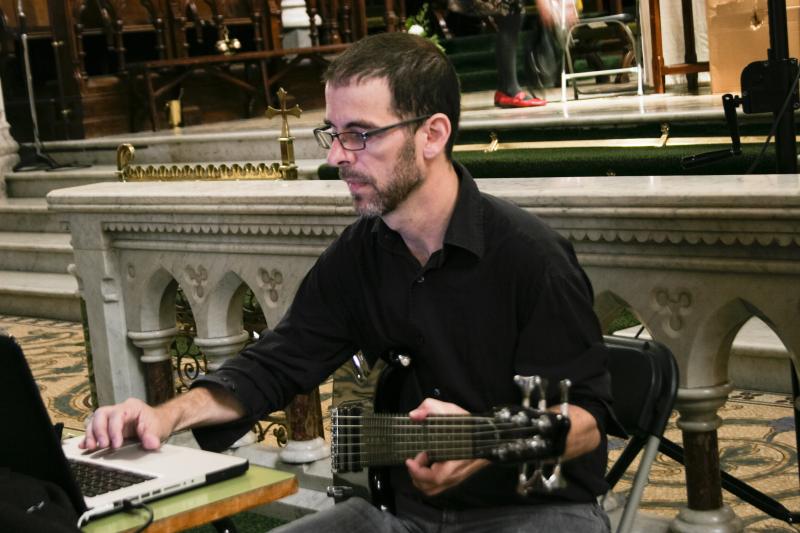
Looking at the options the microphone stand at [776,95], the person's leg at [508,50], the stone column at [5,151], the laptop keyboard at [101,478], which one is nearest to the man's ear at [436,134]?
the laptop keyboard at [101,478]

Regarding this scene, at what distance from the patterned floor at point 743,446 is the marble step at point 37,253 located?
2491 millimetres

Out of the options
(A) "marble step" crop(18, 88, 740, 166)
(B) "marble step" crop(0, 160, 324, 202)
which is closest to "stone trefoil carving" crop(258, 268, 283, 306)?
(A) "marble step" crop(18, 88, 740, 166)

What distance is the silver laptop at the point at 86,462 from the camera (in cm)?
189

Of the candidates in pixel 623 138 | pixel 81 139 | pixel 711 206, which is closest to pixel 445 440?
pixel 711 206

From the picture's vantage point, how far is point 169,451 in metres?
2.23

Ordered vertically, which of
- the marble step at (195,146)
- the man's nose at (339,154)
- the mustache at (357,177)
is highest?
the man's nose at (339,154)

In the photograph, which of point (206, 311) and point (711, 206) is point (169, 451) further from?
point (206, 311)

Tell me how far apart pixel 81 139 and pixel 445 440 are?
9.93m

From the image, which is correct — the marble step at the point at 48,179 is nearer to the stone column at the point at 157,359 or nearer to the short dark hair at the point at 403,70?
the stone column at the point at 157,359

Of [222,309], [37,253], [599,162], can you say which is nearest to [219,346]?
[222,309]

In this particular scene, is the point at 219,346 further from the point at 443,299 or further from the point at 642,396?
the point at 642,396

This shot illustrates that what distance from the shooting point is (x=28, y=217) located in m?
9.92

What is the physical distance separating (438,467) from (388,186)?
1.75ft

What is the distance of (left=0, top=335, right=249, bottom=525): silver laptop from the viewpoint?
6.19 ft
